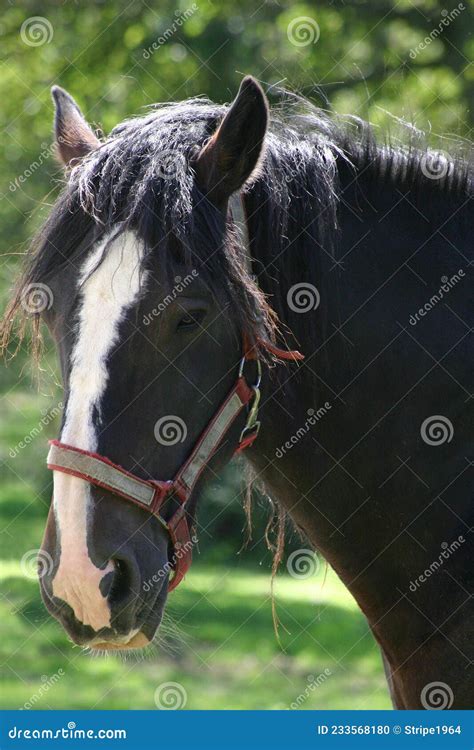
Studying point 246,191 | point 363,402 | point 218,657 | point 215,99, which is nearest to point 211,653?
point 218,657

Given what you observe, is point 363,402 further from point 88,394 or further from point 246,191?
point 88,394

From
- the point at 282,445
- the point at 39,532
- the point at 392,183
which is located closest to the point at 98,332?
the point at 282,445

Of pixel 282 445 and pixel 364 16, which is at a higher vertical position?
pixel 364 16

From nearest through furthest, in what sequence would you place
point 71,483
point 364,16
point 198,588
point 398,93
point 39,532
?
point 71,483 → point 398,93 → point 364,16 → point 198,588 → point 39,532

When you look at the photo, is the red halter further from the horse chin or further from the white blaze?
the horse chin

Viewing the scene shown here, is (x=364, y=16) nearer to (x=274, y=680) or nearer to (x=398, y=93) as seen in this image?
(x=398, y=93)

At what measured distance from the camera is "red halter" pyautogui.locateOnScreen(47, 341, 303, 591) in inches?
89.0

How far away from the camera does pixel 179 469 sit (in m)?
2.46

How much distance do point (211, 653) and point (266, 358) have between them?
21.9ft

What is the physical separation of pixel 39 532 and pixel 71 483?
10538 millimetres

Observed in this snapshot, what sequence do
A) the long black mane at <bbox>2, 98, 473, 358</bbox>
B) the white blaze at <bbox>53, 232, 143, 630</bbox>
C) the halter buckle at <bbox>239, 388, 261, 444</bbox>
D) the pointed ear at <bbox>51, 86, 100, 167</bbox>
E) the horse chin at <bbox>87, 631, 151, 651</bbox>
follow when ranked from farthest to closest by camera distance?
the pointed ear at <bbox>51, 86, 100, 167</bbox> → the halter buckle at <bbox>239, 388, 261, 444</bbox> → the long black mane at <bbox>2, 98, 473, 358</bbox> → the horse chin at <bbox>87, 631, 151, 651</bbox> → the white blaze at <bbox>53, 232, 143, 630</bbox>

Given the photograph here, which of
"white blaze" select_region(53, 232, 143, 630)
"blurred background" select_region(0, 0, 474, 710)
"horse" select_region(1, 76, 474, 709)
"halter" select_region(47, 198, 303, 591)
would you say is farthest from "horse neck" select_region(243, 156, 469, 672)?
"blurred background" select_region(0, 0, 474, 710)

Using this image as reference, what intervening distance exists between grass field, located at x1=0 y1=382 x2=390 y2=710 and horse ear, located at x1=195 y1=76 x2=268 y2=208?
15.4 ft

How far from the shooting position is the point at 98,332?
2322 mm
